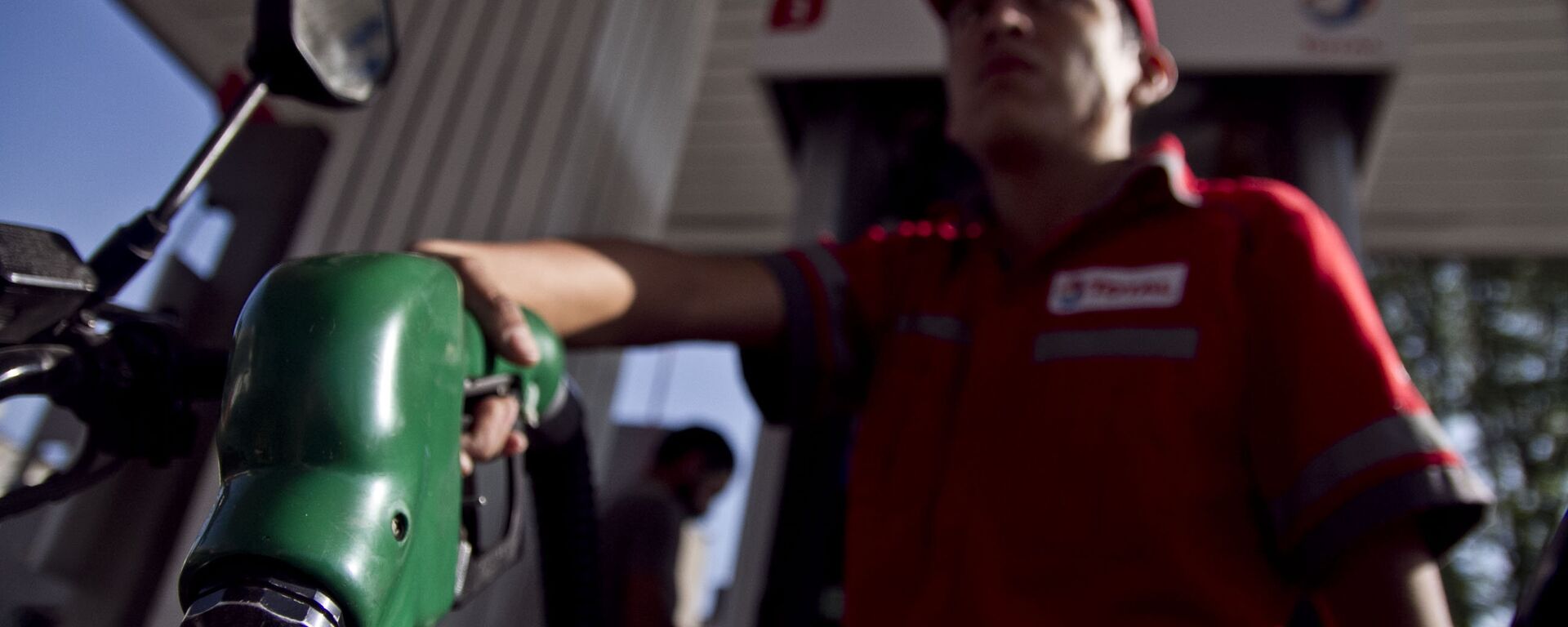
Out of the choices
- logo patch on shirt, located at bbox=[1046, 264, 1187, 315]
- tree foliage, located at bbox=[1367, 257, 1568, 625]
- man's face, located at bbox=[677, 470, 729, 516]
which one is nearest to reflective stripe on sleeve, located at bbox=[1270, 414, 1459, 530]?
logo patch on shirt, located at bbox=[1046, 264, 1187, 315]

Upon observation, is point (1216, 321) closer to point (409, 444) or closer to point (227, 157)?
point (409, 444)

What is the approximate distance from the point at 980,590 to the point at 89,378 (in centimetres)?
65

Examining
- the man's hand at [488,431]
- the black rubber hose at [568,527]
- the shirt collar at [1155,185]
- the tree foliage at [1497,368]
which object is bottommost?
the tree foliage at [1497,368]

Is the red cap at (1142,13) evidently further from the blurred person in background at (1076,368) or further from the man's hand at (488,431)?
the man's hand at (488,431)

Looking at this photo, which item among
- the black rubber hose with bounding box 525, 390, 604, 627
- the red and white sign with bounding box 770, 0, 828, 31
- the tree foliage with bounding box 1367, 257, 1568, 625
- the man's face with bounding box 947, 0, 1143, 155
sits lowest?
the tree foliage with bounding box 1367, 257, 1568, 625

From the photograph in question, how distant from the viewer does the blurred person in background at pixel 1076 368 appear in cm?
79

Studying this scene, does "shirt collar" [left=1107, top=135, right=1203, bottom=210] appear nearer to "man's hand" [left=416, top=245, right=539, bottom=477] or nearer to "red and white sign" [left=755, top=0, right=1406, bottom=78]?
"man's hand" [left=416, top=245, right=539, bottom=477]

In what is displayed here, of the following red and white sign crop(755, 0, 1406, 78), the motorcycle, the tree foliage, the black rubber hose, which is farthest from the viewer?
the tree foliage

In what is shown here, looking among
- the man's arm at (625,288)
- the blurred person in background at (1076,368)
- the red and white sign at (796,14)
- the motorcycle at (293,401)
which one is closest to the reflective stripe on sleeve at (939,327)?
the blurred person in background at (1076,368)

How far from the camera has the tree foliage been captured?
8.98 m

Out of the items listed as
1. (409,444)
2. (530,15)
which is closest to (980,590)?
(409,444)

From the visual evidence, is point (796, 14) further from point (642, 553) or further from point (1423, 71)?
point (1423, 71)

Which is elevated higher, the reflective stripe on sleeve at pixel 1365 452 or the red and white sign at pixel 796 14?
the red and white sign at pixel 796 14

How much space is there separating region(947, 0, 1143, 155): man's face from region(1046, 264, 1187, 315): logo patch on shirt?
177 millimetres
